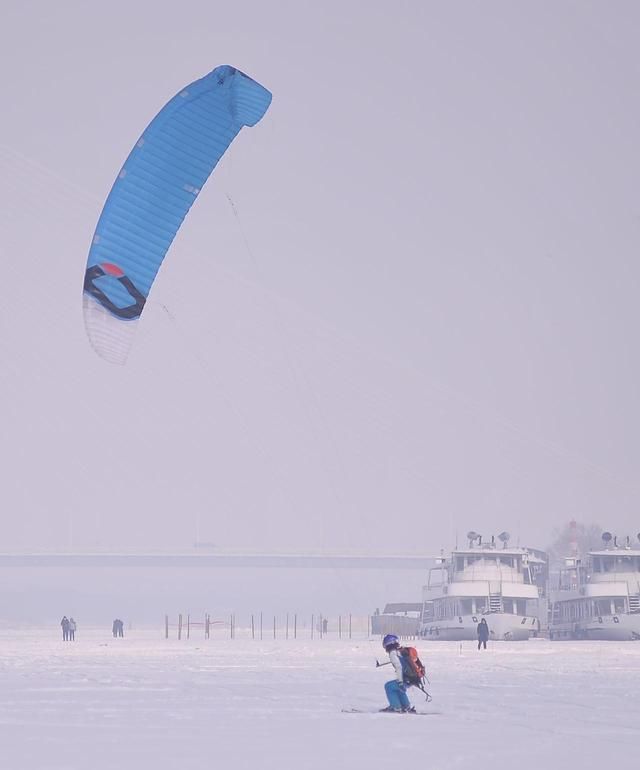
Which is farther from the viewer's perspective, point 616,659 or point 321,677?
point 616,659

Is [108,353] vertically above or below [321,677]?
above

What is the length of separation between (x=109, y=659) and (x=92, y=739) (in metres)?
18.3

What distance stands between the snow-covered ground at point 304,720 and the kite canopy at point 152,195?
535 centimetres

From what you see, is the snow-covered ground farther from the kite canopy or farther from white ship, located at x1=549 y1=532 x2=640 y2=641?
white ship, located at x1=549 y1=532 x2=640 y2=641

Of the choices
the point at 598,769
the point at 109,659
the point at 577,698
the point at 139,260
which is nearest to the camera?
the point at 598,769

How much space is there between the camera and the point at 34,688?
734 inches

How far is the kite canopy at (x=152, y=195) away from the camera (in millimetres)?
19828

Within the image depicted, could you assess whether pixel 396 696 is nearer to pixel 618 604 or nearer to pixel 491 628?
pixel 491 628

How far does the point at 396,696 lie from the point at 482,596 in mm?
43804

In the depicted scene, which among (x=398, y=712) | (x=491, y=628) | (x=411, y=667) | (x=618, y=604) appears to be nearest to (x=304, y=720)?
(x=398, y=712)

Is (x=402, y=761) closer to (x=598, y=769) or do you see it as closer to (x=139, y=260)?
(x=598, y=769)

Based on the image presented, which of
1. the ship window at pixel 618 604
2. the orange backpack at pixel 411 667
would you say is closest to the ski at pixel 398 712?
the orange backpack at pixel 411 667

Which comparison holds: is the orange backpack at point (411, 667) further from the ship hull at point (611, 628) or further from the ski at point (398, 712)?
the ship hull at point (611, 628)

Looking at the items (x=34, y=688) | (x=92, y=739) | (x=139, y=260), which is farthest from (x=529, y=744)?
(x=139, y=260)
